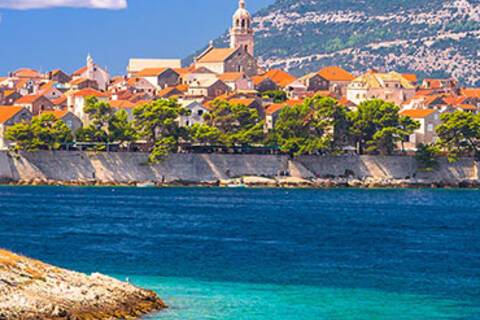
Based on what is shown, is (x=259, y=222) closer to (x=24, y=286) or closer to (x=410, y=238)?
(x=410, y=238)

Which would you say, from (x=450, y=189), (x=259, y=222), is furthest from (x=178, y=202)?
(x=450, y=189)

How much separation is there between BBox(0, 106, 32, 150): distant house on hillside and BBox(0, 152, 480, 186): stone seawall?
6.52 m

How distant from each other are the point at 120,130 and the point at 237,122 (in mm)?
11948

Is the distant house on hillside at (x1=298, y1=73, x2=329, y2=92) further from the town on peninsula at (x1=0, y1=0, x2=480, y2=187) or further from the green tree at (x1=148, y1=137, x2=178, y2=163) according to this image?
the green tree at (x1=148, y1=137, x2=178, y2=163)

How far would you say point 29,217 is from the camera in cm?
7106

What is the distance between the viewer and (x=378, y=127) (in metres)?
118

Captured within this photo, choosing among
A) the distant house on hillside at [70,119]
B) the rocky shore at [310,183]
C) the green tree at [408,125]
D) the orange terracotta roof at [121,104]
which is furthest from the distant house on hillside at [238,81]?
the rocky shore at [310,183]

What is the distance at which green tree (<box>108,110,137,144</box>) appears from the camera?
109875 mm

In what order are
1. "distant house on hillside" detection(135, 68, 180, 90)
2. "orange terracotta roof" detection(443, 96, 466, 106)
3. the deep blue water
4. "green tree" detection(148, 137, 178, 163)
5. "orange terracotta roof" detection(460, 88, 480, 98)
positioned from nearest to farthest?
the deep blue water, "green tree" detection(148, 137, 178, 163), "orange terracotta roof" detection(443, 96, 466, 106), "distant house on hillside" detection(135, 68, 180, 90), "orange terracotta roof" detection(460, 88, 480, 98)

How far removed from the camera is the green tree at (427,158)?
114938 mm

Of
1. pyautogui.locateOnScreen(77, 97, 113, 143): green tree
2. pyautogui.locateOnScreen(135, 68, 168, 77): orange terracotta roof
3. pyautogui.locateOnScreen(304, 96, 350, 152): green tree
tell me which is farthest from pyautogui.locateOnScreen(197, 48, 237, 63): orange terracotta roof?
pyautogui.locateOnScreen(77, 97, 113, 143): green tree

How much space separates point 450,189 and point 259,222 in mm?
45360

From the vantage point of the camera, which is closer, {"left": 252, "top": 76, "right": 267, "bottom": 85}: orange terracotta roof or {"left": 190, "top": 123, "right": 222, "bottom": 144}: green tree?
{"left": 190, "top": 123, "right": 222, "bottom": 144}: green tree

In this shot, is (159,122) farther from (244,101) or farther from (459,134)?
(459,134)
